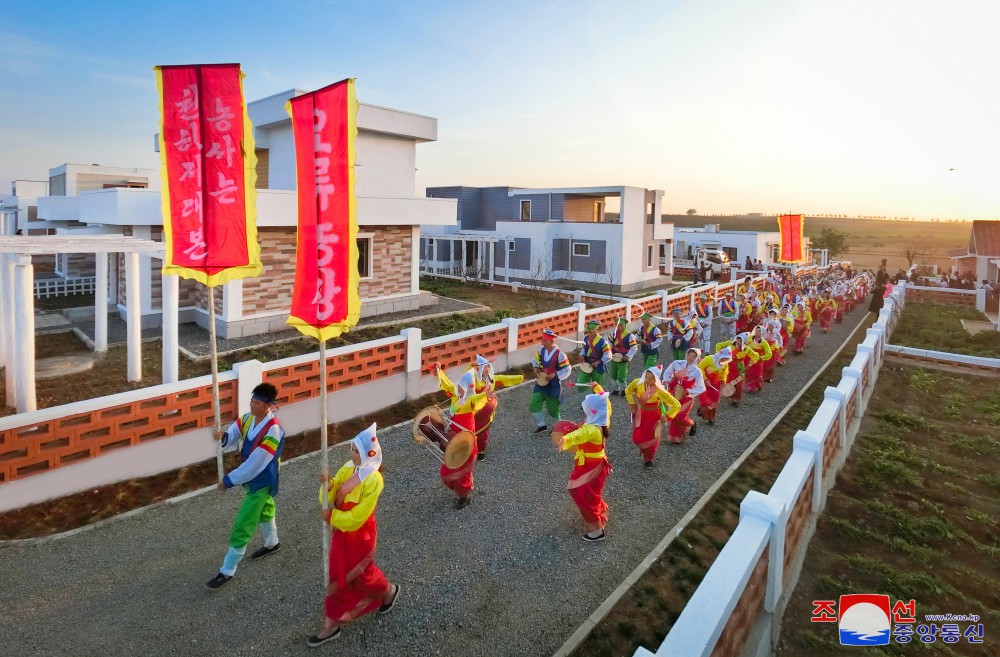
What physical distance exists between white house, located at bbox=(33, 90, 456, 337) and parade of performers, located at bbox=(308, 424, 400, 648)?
439 inches

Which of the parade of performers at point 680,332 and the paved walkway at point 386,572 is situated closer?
the paved walkway at point 386,572

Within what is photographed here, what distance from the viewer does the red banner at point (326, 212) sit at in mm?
5543

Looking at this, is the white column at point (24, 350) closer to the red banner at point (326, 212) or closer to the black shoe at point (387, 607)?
the red banner at point (326, 212)

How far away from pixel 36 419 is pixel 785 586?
8.02 m

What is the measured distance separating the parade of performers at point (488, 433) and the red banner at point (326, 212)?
925 millimetres

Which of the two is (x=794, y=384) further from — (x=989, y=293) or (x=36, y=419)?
(x=989, y=293)

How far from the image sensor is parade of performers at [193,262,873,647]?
15.3 feet

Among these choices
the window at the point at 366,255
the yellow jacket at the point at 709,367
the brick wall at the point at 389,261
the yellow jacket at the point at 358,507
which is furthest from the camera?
the brick wall at the point at 389,261

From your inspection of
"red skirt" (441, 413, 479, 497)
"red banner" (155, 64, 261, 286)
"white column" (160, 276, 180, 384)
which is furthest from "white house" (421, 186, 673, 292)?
"red skirt" (441, 413, 479, 497)

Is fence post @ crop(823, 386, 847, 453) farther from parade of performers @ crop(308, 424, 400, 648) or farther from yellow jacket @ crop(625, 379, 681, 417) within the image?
parade of performers @ crop(308, 424, 400, 648)

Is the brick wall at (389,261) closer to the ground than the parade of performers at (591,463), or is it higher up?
higher up

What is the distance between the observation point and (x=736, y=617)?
4.20 meters

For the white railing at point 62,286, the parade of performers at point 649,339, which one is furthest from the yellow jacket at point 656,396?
the white railing at point 62,286

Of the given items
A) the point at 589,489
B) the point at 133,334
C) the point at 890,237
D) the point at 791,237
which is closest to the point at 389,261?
the point at 133,334
